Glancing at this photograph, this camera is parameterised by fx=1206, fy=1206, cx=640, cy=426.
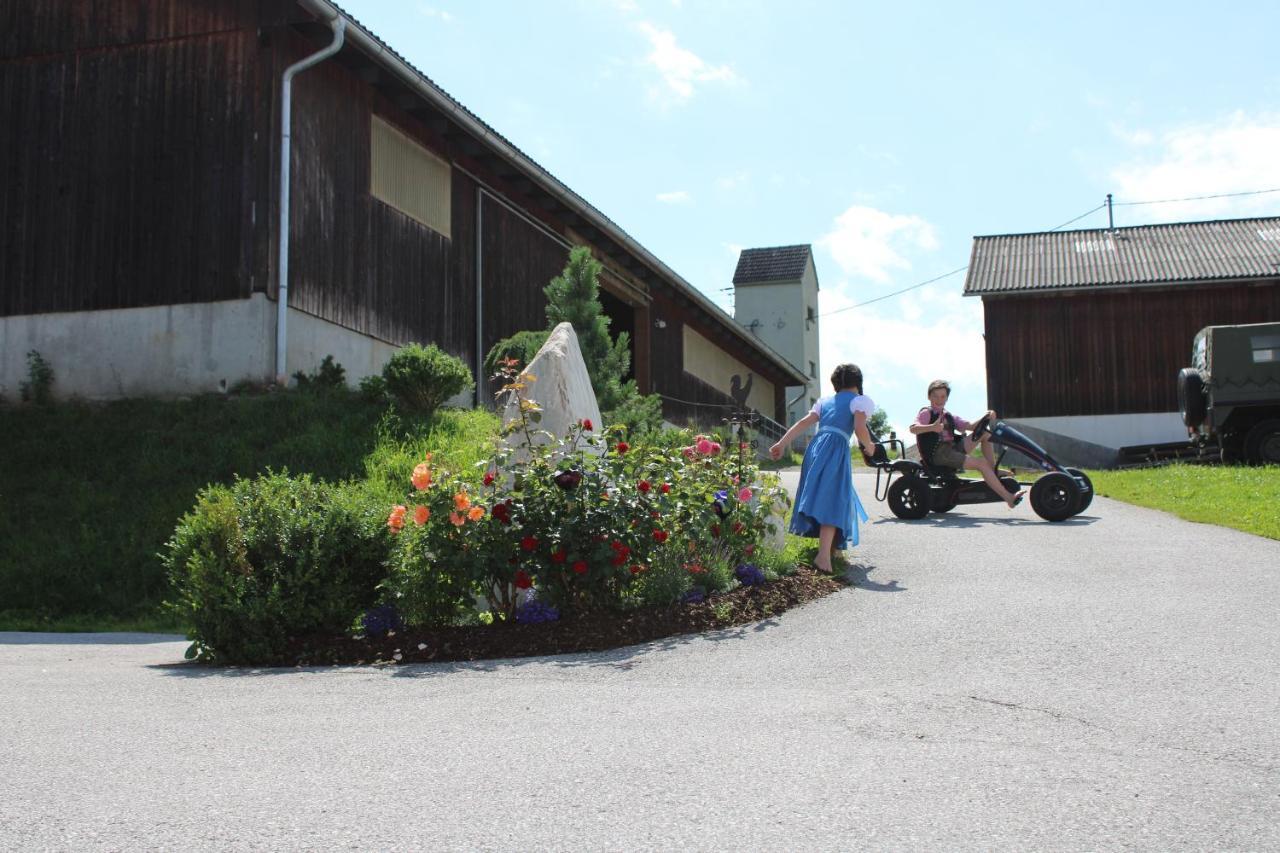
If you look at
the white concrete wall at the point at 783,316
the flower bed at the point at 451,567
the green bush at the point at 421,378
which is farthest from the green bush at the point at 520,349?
the white concrete wall at the point at 783,316

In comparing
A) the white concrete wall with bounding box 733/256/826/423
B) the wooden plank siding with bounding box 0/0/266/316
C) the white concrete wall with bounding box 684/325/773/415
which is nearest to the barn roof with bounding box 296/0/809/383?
the wooden plank siding with bounding box 0/0/266/316

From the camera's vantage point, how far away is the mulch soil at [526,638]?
6.82 metres

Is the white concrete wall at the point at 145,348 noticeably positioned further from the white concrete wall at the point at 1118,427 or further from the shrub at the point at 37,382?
the white concrete wall at the point at 1118,427

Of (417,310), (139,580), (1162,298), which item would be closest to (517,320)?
(417,310)

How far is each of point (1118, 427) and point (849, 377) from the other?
23.9 m

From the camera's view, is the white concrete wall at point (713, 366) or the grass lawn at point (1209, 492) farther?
the white concrete wall at point (713, 366)

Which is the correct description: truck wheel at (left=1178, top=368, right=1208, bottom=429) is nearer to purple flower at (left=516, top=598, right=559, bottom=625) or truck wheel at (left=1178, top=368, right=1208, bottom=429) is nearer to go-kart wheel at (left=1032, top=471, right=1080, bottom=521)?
go-kart wheel at (left=1032, top=471, right=1080, bottom=521)

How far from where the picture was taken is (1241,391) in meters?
21.9

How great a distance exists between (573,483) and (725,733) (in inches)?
107

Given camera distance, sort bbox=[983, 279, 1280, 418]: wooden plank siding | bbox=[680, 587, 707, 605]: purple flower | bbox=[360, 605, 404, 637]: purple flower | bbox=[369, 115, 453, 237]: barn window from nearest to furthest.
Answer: bbox=[360, 605, 404, 637]: purple flower, bbox=[680, 587, 707, 605]: purple flower, bbox=[369, 115, 453, 237]: barn window, bbox=[983, 279, 1280, 418]: wooden plank siding

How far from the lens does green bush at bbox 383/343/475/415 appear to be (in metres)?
13.8

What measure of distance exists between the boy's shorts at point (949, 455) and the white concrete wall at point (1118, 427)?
19073mm

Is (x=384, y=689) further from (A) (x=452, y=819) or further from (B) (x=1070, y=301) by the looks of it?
(B) (x=1070, y=301)

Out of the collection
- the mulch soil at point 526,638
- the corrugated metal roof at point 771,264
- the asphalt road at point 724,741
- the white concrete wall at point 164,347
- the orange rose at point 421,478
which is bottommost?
the asphalt road at point 724,741
